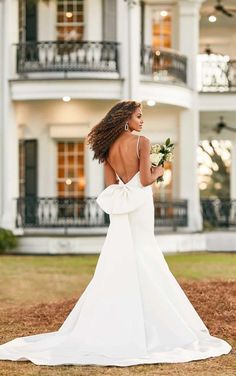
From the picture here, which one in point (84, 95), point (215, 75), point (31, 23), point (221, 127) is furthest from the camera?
point (221, 127)

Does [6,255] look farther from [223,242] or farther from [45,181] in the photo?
[223,242]

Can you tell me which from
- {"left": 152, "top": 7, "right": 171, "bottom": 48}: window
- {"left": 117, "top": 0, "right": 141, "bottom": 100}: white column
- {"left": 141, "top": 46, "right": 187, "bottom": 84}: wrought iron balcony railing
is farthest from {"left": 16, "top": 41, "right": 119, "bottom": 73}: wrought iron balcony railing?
{"left": 152, "top": 7, "right": 171, "bottom": 48}: window

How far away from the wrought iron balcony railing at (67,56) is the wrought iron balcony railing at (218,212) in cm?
511

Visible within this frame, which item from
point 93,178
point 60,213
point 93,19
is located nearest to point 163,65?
point 93,19

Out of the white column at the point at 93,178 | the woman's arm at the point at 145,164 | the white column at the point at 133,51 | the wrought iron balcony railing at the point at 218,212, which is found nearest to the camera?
the woman's arm at the point at 145,164

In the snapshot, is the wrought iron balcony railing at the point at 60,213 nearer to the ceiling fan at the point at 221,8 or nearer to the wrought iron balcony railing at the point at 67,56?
the wrought iron balcony railing at the point at 67,56

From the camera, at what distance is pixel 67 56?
2514 cm

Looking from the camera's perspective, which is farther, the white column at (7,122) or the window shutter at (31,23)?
the window shutter at (31,23)

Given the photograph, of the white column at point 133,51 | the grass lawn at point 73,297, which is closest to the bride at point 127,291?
the grass lawn at point 73,297

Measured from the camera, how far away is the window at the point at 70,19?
25.9m

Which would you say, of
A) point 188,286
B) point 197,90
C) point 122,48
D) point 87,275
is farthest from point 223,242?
point 188,286

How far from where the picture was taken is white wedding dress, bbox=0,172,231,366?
8.86m

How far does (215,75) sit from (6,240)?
8.57m

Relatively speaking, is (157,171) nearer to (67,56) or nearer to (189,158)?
(67,56)
